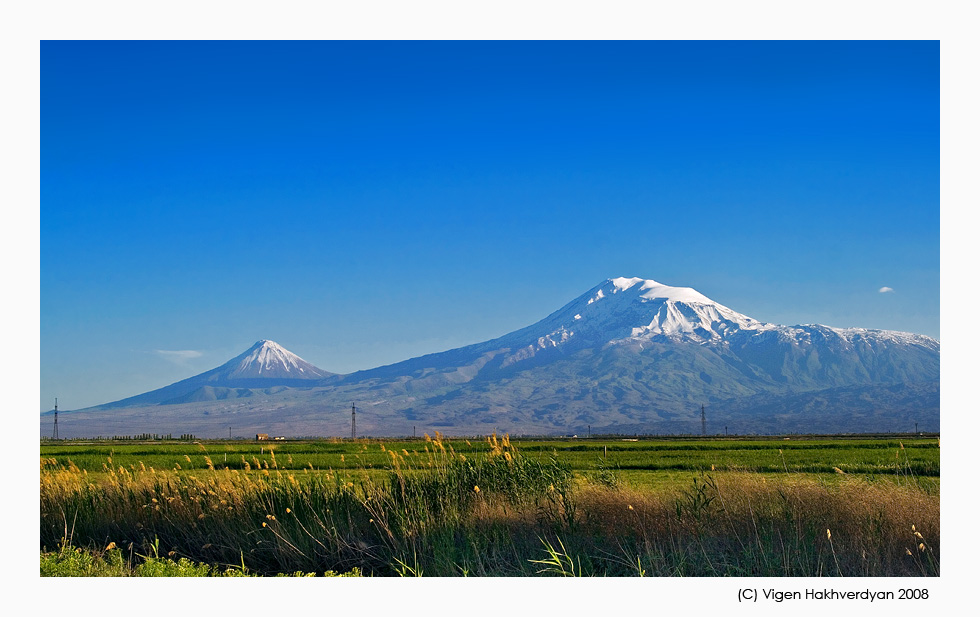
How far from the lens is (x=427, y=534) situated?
42.3 ft

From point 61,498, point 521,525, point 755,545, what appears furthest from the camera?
point 61,498

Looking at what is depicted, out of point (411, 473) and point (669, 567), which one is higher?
point (411, 473)

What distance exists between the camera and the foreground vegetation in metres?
11.9

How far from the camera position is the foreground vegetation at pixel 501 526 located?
11.9m

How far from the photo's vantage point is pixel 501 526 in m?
13.1
